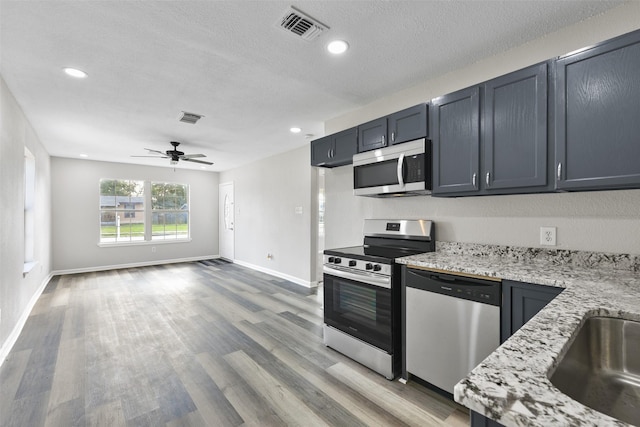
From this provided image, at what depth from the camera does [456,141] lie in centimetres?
231

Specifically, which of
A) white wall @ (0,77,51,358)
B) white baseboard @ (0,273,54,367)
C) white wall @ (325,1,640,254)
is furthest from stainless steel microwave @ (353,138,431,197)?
white baseboard @ (0,273,54,367)

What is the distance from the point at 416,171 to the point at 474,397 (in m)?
2.14

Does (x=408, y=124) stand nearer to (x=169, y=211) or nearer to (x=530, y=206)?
(x=530, y=206)

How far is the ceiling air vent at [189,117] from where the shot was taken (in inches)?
146

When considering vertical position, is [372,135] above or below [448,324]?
above

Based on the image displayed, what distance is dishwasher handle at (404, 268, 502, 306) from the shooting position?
1.81 m

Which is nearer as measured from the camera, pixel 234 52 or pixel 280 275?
pixel 234 52

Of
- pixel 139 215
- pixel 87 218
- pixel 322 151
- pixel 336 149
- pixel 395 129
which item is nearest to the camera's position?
pixel 395 129

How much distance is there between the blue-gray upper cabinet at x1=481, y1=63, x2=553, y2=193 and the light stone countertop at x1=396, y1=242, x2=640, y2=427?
1.78 ft

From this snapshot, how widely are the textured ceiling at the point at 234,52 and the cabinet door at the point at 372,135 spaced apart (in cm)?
37

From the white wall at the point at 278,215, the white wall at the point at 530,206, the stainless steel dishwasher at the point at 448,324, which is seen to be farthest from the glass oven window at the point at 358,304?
the white wall at the point at 278,215

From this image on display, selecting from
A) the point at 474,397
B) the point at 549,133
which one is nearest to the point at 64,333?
the point at 474,397

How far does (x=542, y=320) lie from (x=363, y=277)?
1.62 meters

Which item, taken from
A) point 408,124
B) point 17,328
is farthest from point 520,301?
point 17,328
